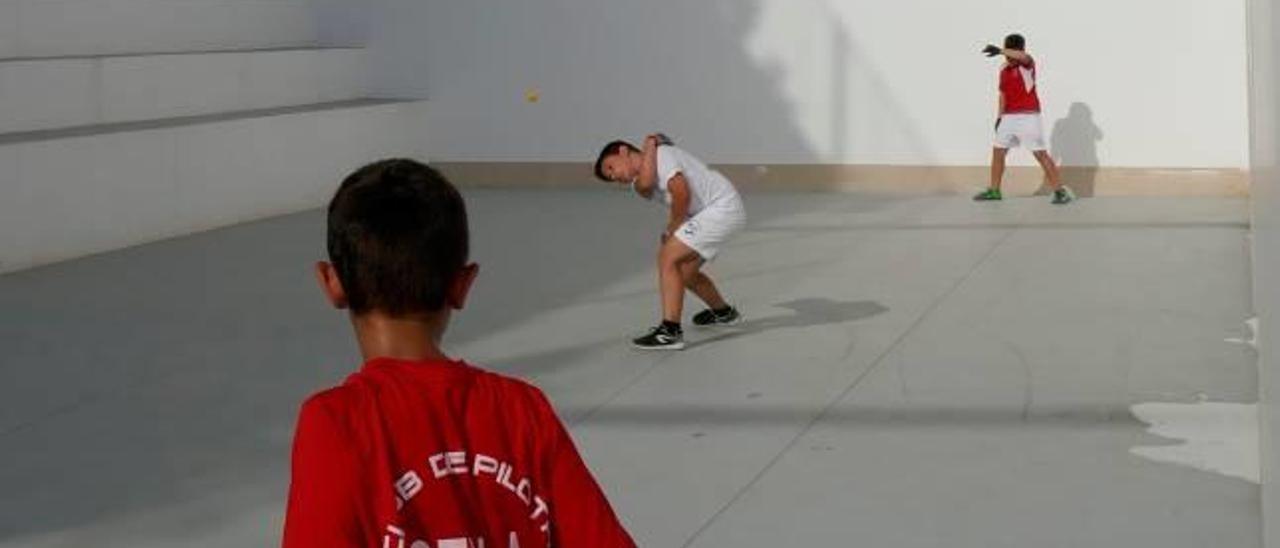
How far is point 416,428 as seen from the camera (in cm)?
262

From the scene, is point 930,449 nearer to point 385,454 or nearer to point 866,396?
point 866,396

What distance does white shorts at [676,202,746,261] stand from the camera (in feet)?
34.6

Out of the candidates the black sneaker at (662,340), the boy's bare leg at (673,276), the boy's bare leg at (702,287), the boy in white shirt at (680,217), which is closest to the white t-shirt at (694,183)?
the boy in white shirt at (680,217)

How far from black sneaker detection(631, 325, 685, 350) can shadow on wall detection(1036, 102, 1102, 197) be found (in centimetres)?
900

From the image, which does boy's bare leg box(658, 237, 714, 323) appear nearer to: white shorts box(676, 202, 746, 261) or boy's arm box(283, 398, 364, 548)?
white shorts box(676, 202, 746, 261)

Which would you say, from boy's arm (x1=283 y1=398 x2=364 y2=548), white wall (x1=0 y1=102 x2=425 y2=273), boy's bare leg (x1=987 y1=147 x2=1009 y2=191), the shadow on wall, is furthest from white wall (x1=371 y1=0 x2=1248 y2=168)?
boy's arm (x1=283 y1=398 x2=364 y2=548)

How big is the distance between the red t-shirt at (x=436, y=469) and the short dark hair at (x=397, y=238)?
9cm

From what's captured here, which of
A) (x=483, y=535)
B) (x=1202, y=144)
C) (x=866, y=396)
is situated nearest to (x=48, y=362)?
(x=866, y=396)

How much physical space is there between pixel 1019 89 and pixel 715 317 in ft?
25.2

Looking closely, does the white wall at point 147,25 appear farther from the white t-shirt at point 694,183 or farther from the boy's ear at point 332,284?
the boy's ear at point 332,284

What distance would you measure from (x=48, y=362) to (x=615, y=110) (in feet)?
34.4

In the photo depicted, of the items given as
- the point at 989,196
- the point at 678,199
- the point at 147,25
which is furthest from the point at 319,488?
the point at 147,25

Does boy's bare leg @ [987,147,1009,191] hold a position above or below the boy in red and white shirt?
below

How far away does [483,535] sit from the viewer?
2674 mm
